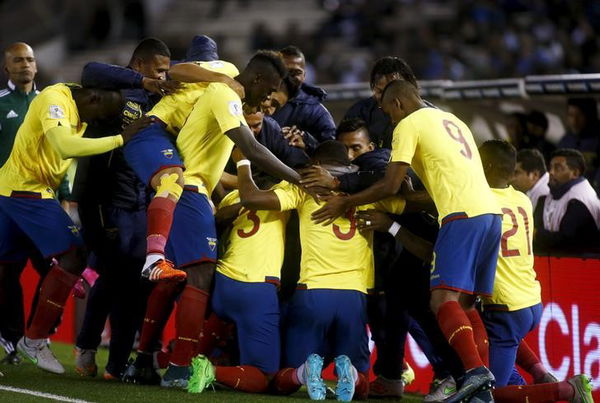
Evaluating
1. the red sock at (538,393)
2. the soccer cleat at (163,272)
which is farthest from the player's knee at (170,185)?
the red sock at (538,393)

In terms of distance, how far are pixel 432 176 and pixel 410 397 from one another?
1.99 metres

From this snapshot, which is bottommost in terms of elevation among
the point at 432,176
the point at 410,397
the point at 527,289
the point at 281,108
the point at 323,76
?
the point at 410,397

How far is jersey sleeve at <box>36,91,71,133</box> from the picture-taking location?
25.8ft

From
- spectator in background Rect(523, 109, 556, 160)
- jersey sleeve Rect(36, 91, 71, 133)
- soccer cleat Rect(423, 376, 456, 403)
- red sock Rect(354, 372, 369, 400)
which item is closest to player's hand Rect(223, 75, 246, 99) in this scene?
jersey sleeve Rect(36, 91, 71, 133)

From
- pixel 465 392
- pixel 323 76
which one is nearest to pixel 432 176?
pixel 465 392

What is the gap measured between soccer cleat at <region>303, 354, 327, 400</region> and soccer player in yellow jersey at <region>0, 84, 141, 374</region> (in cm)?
184

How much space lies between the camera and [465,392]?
21.3 ft

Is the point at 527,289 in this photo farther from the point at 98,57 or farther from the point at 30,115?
the point at 98,57

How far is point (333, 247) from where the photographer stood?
7.55 m

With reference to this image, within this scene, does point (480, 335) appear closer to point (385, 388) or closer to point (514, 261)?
point (514, 261)

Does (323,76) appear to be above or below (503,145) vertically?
above

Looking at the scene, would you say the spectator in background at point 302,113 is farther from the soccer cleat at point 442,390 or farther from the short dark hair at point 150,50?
the soccer cleat at point 442,390

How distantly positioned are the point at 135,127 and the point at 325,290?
5.37 feet

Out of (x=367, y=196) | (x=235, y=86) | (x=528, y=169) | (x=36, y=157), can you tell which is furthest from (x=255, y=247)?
(x=528, y=169)
